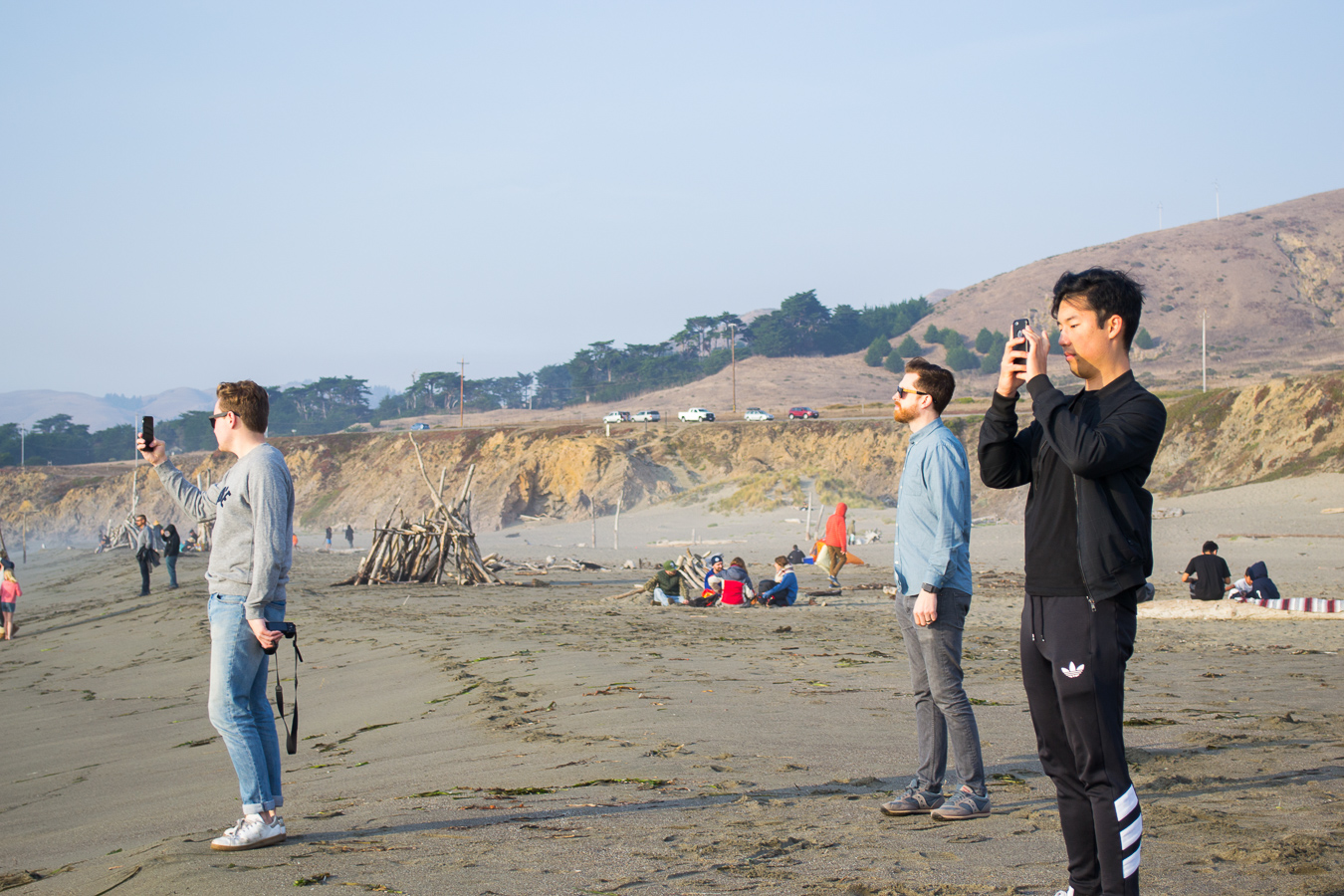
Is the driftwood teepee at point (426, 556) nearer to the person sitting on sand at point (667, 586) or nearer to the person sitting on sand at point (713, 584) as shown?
the person sitting on sand at point (667, 586)

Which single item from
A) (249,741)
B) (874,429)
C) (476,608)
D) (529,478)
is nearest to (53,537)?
(529,478)

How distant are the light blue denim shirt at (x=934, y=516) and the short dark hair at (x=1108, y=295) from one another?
43.4 inches

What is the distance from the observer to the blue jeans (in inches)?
140

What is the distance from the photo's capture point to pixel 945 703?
3678 mm

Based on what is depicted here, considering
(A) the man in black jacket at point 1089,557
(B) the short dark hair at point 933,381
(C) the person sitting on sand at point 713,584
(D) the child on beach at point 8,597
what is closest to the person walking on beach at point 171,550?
(D) the child on beach at point 8,597

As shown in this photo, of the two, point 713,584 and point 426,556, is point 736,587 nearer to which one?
point 713,584

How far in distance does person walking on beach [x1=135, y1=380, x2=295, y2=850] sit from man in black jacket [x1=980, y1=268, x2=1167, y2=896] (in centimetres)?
268

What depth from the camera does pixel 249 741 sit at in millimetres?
3609

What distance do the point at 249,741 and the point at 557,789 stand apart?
132 centimetres

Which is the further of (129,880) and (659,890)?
(129,880)

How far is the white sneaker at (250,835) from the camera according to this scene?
344cm

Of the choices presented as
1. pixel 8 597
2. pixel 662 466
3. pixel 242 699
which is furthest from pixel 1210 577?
pixel 662 466

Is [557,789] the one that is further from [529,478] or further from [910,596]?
[529,478]

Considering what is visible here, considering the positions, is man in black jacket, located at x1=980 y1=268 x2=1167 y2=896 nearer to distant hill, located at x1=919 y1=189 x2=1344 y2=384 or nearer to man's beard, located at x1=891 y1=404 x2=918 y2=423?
man's beard, located at x1=891 y1=404 x2=918 y2=423
